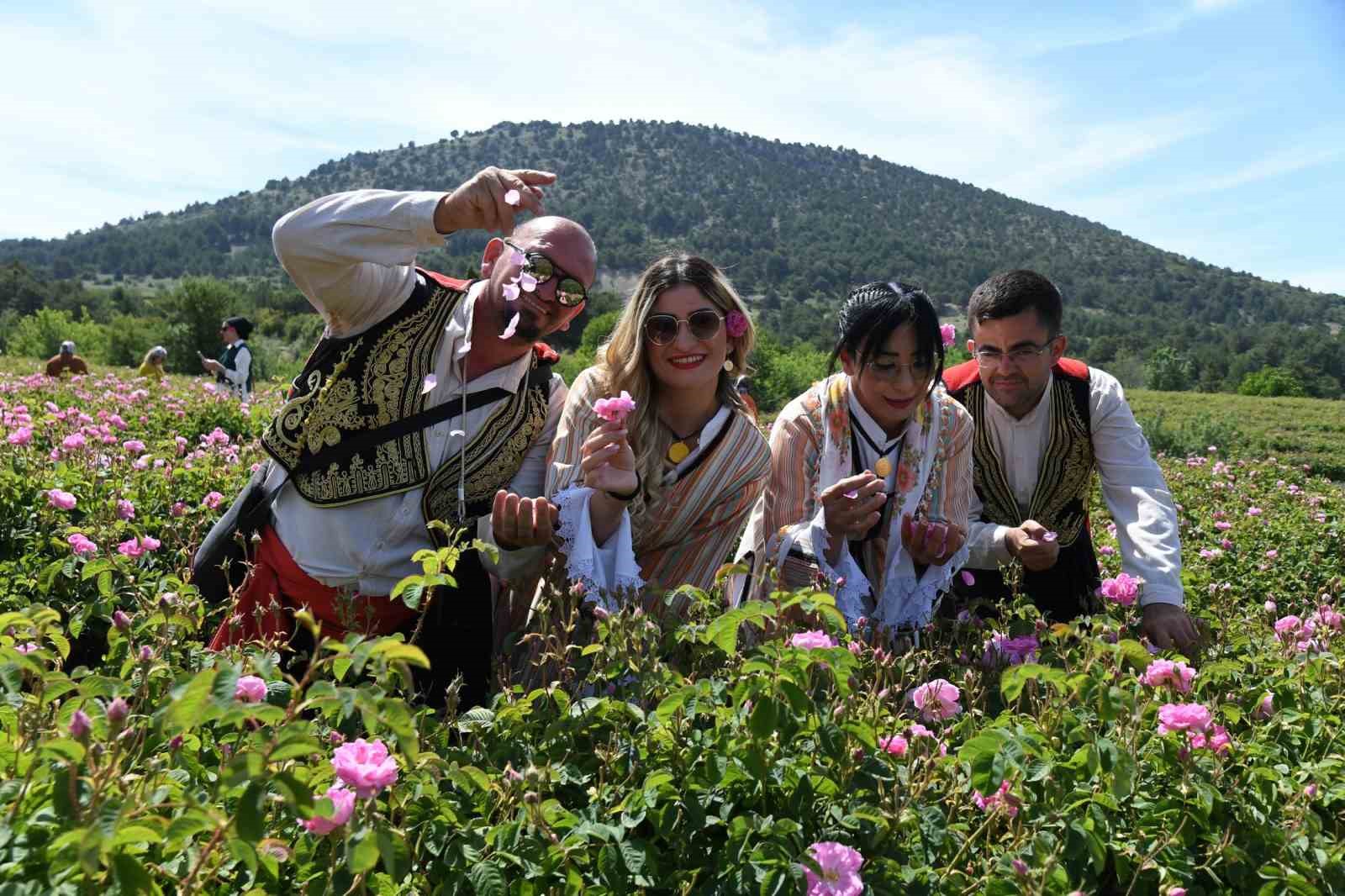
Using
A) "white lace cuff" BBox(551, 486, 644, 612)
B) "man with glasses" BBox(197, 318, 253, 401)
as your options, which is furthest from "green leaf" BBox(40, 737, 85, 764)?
"man with glasses" BBox(197, 318, 253, 401)

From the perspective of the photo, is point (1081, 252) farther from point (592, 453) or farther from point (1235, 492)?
point (592, 453)

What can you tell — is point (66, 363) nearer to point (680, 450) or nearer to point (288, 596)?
point (288, 596)

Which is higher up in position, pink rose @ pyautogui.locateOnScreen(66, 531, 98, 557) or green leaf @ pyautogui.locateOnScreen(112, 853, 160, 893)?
green leaf @ pyautogui.locateOnScreen(112, 853, 160, 893)

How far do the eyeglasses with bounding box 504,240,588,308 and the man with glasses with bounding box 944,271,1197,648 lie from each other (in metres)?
1.49

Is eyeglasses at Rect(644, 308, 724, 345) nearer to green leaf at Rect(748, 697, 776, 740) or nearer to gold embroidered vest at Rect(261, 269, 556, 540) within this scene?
gold embroidered vest at Rect(261, 269, 556, 540)

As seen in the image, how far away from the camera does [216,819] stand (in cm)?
102

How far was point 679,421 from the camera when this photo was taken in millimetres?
3184

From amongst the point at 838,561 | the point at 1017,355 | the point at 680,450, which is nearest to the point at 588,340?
the point at 1017,355

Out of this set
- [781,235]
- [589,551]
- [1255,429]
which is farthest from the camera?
[781,235]

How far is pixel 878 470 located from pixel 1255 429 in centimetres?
1744

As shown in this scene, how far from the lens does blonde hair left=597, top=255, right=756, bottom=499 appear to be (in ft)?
10.0

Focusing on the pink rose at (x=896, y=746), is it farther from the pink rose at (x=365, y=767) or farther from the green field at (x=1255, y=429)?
the green field at (x=1255, y=429)

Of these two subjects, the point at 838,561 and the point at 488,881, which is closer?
the point at 488,881

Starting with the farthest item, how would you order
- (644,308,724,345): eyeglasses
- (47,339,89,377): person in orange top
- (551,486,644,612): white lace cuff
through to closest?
(47,339,89,377): person in orange top
(644,308,724,345): eyeglasses
(551,486,644,612): white lace cuff
